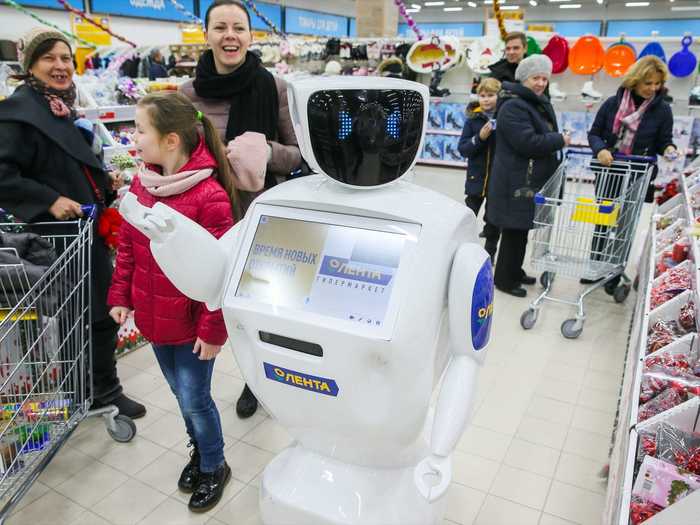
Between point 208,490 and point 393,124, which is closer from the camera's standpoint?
point 393,124

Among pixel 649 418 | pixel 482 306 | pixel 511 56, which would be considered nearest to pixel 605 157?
pixel 511 56

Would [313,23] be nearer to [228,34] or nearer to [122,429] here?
[228,34]

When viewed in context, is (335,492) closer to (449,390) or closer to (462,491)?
(449,390)

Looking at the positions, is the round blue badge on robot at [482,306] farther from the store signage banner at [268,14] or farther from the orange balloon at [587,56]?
the store signage banner at [268,14]

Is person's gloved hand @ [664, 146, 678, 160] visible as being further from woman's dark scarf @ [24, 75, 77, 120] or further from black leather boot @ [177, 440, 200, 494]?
woman's dark scarf @ [24, 75, 77, 120]

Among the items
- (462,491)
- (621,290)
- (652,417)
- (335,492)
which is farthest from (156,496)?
(621,290)

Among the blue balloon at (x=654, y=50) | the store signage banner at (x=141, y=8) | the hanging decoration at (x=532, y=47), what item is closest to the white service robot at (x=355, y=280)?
the hanging decoration at (x=532, y=47)

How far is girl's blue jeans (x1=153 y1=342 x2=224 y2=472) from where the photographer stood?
1864 mm

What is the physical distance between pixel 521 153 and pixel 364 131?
256cm

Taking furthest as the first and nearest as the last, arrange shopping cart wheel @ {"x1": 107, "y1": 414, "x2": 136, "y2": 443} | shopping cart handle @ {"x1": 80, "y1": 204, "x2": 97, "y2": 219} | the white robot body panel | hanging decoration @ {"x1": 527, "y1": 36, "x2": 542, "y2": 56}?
1. hanging decoration @ {"x1": 527, "y1": 36, "x2": 542, "y2": 56}
2. shopping cart wheel @ {"x1": 107, "y1": 414, "x2": 136, "y2": 443}
3. shopping cart handle @ {"x1": 80, "y1": 204, "x2": 97, "y2": 219}
4. the white robot body panel

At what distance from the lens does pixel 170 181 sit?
5.40 feet

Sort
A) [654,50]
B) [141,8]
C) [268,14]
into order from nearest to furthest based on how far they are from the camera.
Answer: [654,50] → [141,8] → [268,14]

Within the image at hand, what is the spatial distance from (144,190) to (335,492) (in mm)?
1094

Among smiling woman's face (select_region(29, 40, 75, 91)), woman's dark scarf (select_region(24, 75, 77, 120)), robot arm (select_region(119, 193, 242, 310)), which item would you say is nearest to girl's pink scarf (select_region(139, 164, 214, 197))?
robot arm (select_region(119, 193, 242, 310))
